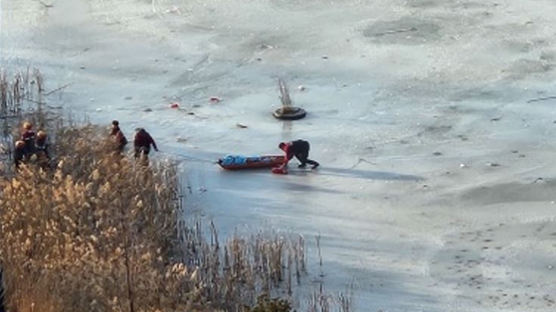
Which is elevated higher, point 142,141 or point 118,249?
point 142,141

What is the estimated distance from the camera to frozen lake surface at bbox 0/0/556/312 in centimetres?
1229

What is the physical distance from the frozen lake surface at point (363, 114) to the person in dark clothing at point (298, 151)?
0.53 ft

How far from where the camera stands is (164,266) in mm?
10953

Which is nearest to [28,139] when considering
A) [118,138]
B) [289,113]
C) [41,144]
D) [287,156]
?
[41,144]

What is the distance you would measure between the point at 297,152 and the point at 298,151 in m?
0.01

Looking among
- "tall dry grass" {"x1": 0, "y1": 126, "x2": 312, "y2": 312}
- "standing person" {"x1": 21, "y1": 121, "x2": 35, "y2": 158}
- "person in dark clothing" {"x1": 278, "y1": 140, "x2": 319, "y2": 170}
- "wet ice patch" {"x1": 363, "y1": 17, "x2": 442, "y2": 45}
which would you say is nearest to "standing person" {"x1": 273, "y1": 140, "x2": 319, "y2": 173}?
"person in dark clothing" {"x1": 278, "y1": 140, "x2": 319, "y2": 170}

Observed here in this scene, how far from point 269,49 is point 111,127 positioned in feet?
13.3

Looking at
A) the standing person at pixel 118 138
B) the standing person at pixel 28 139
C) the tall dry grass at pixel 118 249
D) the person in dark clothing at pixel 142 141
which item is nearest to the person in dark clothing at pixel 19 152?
the standing person at pixel 28 139

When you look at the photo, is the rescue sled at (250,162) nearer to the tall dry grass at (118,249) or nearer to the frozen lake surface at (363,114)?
the frozen lake surface at (363,114)

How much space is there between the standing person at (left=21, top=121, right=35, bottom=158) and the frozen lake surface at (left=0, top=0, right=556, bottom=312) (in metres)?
1.54

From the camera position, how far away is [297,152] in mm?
14234

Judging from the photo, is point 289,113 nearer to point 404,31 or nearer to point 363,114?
point 363,114

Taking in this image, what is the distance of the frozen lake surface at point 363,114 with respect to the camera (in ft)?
40.3

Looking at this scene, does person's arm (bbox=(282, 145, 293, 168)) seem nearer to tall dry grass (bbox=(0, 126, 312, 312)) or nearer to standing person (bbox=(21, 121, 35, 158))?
tall dry grass (bbox=(0, 126, 312, 312))
